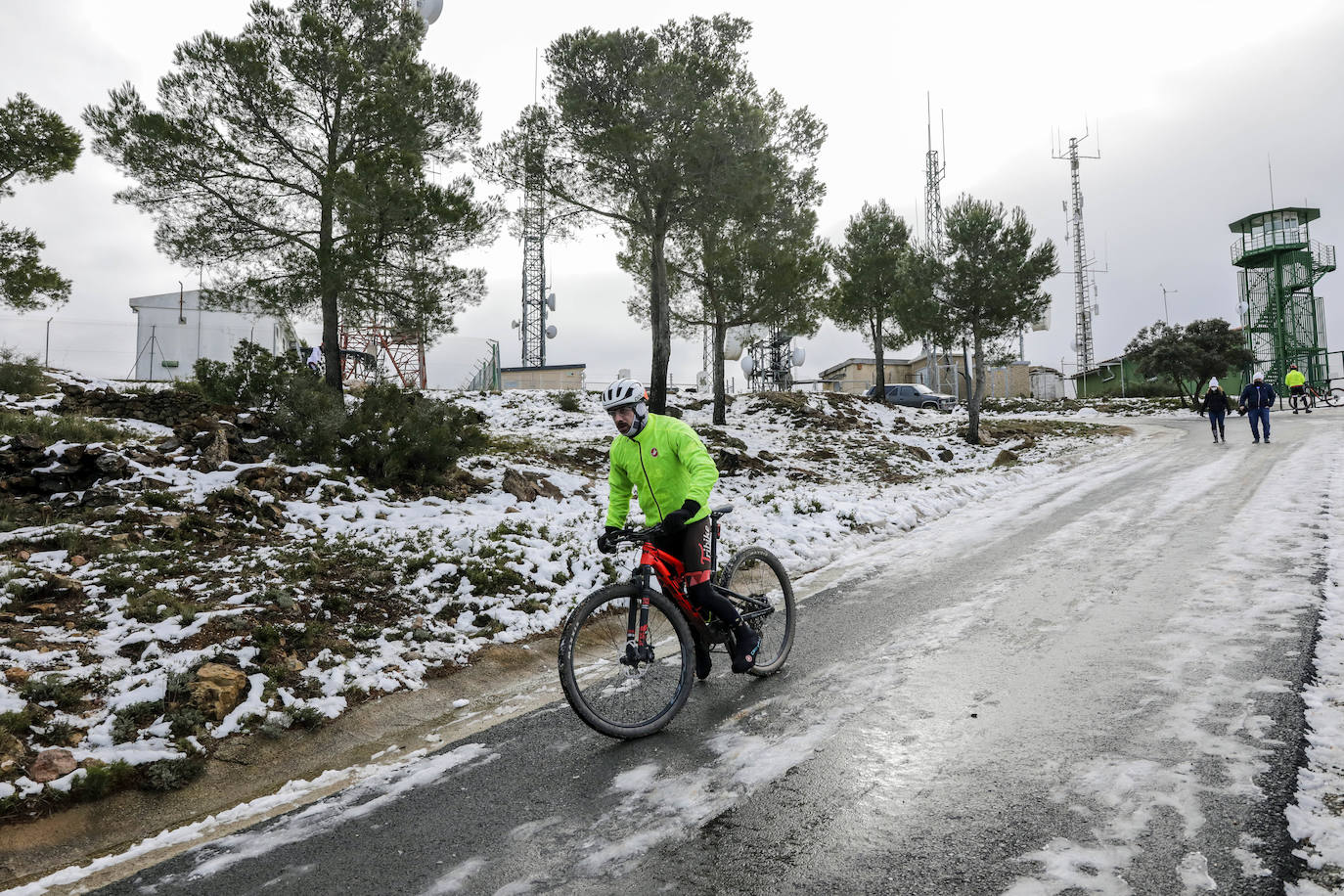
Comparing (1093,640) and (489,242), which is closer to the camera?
(1093,640)

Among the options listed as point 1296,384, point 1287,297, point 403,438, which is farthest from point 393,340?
point 1287,297

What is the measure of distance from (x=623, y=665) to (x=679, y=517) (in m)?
0.94

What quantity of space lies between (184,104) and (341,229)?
3.38m

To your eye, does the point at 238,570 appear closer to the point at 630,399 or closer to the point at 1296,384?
the point at 630,399

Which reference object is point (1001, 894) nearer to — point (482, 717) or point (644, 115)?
point (482, 717)

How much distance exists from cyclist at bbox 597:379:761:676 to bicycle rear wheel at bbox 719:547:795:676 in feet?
0.89

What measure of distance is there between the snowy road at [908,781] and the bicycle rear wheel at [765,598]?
0.18 meters

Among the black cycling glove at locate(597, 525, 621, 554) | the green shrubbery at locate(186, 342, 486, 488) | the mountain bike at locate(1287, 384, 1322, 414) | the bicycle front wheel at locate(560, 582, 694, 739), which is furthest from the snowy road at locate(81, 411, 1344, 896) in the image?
the mountain bike at locate(1287, 384, 1322, 414)

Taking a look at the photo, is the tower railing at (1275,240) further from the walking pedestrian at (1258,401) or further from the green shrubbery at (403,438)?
the green shrubbery at (403,438)

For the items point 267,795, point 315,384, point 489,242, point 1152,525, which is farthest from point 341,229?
point 1152,525

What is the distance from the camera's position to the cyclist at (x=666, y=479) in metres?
4.52

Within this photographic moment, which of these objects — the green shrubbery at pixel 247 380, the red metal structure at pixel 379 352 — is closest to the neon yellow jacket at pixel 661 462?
the green shrubbery at pixel 247 380

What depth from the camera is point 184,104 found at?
558 inches

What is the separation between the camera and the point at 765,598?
5383mm
